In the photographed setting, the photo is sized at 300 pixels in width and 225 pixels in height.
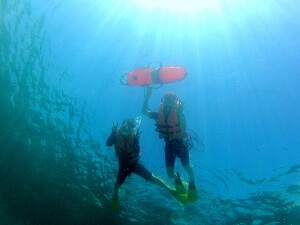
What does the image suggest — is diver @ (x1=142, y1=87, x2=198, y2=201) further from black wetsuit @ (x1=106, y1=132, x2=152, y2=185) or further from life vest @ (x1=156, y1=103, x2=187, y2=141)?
black wetsuit @ (x1=106, y1=132, x2=152, y2=185)

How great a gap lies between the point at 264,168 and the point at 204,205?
4964mm

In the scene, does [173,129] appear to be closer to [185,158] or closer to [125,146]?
[185,158]

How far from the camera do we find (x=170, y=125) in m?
9.16

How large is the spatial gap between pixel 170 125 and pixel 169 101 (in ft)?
2.57

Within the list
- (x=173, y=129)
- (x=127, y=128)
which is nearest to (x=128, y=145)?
(x=127, y=128)

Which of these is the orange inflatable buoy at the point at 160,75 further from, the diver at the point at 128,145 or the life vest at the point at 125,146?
the life vest at the point at 125,146

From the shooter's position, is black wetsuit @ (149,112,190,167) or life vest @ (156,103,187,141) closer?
life vest @ (156,103,187,141)

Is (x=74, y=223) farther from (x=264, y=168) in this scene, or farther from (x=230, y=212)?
(x=264, y=168)

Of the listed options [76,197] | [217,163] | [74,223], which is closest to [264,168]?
[217,163]

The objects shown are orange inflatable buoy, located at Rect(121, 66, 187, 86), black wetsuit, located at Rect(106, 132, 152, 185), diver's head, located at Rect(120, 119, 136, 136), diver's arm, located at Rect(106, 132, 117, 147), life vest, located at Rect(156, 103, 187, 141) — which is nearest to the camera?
orange inflatable buoy, located at Rect(121, 66, 187, 86)

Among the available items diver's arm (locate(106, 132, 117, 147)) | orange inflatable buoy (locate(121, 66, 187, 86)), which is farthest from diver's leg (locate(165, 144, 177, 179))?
orange inflatable buoy (locate(121, 66, 187, 86))

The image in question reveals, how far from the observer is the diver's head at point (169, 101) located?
898 cm

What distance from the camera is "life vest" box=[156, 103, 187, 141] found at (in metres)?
9.13

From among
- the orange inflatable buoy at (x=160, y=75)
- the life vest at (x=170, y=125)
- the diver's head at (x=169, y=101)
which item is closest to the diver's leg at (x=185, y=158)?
the life vest at (x=170, y=125)
